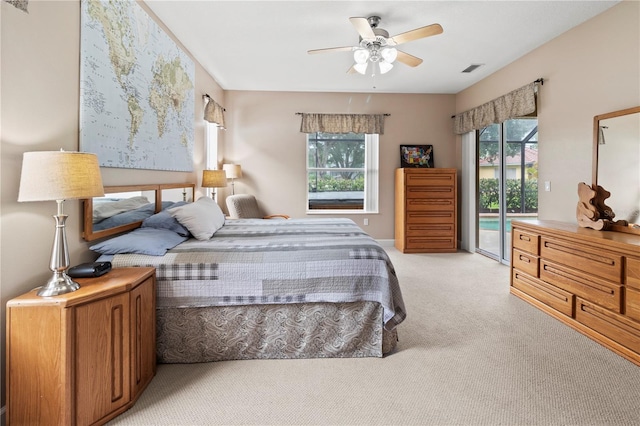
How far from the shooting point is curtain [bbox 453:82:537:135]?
3910 millimetres

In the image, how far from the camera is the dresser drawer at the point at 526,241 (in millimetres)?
3154

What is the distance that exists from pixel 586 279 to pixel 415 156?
3.67 metres

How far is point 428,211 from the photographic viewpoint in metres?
5.53

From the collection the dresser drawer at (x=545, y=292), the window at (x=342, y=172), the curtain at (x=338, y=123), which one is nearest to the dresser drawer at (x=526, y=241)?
the dresser drawer at (x=545, y=292)

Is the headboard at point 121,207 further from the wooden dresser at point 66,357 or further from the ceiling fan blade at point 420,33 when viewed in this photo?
the ceiling fan blade at point 420,33

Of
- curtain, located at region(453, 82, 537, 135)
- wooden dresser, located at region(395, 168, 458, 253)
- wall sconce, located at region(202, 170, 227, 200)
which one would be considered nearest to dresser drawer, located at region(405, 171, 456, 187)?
wooden dresser, located at region(395, 168, 458, 253)

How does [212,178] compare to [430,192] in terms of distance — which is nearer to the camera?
[212,178]

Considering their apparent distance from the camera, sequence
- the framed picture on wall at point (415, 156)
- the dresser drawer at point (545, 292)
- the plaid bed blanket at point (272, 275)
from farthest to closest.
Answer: the framed picture on wall at point (415, 156) < the dresser drawer at point (545, 292) < the plaid bed blanket at point (272, 275)

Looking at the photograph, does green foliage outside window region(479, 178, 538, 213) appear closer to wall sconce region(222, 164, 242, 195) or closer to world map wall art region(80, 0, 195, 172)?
wall sconce region(222, 164, 242, 195)

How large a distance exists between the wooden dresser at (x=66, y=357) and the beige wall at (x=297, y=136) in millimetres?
4255

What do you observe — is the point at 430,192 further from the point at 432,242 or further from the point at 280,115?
the point at 280,115

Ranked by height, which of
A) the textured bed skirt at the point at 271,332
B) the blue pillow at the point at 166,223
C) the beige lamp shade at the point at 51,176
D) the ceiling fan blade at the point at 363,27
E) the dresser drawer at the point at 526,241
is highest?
the ceiling fan blade at the point at 363,27

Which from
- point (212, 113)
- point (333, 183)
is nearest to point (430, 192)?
point (333, 183)

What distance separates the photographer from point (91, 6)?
2150 millimetres
